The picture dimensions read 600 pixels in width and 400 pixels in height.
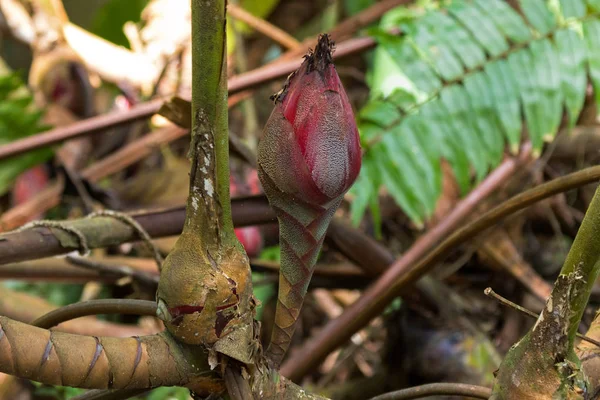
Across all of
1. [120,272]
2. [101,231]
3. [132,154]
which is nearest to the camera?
[101,231]

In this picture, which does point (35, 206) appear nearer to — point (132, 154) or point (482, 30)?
point (132, 154)

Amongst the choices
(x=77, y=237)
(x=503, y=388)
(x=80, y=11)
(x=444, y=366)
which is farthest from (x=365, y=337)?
(x=80, y=11)

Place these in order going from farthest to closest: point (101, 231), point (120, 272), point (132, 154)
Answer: point (132, 154), point (120, 272), point (101, 231)

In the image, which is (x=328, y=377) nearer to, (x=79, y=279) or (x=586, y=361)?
(x=79, y=279)

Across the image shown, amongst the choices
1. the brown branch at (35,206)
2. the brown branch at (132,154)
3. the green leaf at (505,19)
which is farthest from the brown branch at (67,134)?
the green leaf at (505,19)

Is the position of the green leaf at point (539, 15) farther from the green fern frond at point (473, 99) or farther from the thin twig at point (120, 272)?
the thin twig at point (120, 272)

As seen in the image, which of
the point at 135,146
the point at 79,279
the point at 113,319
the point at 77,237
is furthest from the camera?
the point at 135,146

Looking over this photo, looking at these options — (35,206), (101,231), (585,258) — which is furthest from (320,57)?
(35,206)
